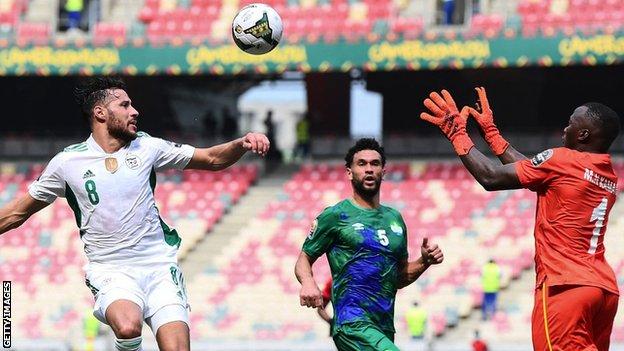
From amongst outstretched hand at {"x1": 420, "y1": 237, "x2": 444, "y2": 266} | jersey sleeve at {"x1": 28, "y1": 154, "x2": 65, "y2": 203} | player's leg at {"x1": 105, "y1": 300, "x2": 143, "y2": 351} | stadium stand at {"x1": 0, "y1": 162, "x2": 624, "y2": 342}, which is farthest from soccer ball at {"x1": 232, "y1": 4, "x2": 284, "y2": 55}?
stadium stand at {"x1": 0, "y1": 162, "x2": 624, "y2": 342}

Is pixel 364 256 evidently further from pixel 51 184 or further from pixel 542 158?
pixel 51 184

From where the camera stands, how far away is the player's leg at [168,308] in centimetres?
798

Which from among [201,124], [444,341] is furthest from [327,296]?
[201,124]

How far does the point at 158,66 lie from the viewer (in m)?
24.6

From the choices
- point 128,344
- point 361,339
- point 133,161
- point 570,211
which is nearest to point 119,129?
point 133,161

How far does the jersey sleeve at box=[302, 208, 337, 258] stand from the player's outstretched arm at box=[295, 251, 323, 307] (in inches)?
2.4

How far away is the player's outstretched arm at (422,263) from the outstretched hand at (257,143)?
136 cm

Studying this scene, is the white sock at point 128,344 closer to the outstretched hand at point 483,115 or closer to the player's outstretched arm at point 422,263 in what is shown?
the player's outstretched arm at point 422,263

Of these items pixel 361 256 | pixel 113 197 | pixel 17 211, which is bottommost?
pixel 361 256

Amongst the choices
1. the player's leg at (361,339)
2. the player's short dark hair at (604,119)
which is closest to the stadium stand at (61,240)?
the player's leg at (361,339)

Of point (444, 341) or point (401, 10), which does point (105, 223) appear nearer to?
point (444, 341)

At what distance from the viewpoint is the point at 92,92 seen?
8602 millimetres

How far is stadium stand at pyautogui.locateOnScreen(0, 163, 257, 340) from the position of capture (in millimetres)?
22859

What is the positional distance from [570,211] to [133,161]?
113 inches
